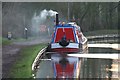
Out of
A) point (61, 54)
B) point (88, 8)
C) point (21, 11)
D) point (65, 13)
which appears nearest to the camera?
point (61, 54)

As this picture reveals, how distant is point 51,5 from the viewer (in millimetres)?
74438

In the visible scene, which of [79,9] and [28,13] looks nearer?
[28,13]

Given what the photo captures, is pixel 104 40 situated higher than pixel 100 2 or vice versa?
pixel 100 2

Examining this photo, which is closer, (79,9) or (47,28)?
(47,28)

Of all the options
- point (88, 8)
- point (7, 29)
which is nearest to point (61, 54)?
point (7, 29)

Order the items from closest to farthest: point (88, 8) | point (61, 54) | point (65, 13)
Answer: point (61, 54) → point (65, 13) → point (88, 8)

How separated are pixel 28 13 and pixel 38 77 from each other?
5200cm

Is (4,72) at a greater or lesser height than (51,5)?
lesser

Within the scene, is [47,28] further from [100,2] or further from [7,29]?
[100,2]

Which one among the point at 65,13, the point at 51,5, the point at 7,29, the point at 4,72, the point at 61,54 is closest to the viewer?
the point at 4,72

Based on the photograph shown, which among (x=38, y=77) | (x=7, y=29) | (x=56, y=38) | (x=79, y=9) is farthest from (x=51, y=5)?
(x=38, y=77)

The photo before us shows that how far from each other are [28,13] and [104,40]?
16.3 meters

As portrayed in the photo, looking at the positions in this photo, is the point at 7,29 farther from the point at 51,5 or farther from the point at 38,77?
→ the point at 38,77

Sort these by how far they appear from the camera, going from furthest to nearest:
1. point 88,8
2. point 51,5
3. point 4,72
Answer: point 88,8 → point 51,5 → point 4,72
